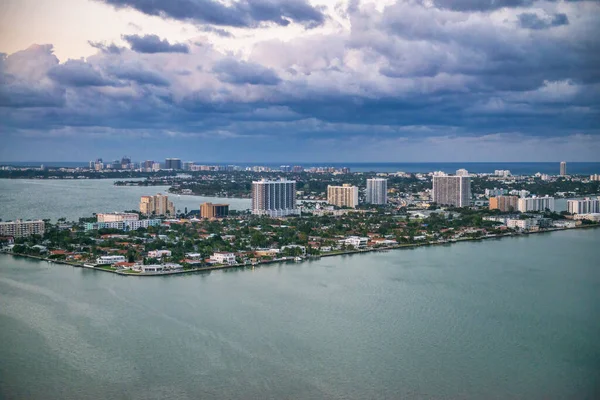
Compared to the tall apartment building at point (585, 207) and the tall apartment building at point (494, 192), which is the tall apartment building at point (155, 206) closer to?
the tall apartment building at point (585, 207)

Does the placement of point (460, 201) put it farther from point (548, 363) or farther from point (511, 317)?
point (548, 363)

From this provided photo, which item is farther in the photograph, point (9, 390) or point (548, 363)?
point (548, 363)

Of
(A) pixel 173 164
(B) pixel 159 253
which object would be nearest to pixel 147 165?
(A) pixel 173 164

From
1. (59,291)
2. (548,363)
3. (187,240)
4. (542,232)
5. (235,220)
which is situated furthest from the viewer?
(235,220)

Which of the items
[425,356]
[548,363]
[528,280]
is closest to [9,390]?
[425,356]

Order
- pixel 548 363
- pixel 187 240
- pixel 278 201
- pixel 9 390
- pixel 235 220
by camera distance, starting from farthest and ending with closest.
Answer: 1. pixel 278 201
2. pixel 235 220
3. pixel 187 240
4. pixel 548 363
5. pixel 9 390

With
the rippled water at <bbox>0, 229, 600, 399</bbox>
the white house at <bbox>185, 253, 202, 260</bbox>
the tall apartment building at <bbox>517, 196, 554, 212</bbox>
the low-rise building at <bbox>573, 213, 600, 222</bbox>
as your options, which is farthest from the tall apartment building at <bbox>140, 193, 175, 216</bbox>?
the low-rise building at <bbox>573, 213, 600, 222</bbox>
